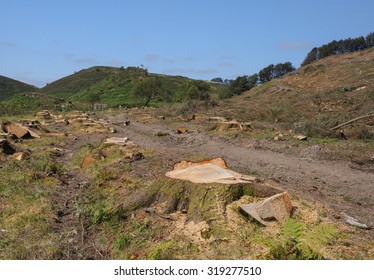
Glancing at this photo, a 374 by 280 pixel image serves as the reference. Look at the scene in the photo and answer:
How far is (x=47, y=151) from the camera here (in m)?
11.8

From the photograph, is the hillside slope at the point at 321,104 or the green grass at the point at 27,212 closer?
the green grass at the point at 27,212

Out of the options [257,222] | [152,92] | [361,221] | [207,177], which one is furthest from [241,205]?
[152,92]

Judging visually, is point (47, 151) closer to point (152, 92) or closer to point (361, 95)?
point (361, 95)

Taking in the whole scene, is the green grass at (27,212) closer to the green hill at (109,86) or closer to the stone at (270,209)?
the stone at (270,209)

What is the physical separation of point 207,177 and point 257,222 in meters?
1.03

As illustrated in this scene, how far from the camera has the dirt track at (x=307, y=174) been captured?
6.37 meters

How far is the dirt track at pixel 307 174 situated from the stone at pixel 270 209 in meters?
0.90

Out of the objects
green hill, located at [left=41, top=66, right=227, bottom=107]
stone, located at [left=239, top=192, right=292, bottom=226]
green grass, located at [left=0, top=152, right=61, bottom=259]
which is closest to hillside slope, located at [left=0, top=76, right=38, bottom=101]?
green hill, located at [left=41, top=66, right=227, bottom=107]

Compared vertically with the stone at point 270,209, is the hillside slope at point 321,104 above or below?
above

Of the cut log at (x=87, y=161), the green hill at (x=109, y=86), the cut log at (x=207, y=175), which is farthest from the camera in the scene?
the green hill at (x=109, y=86)

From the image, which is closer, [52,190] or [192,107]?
[52,190]

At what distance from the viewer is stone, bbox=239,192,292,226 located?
4.72 m

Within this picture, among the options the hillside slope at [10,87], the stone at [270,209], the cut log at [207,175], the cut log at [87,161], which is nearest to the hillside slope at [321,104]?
the cut log at [87,161]
